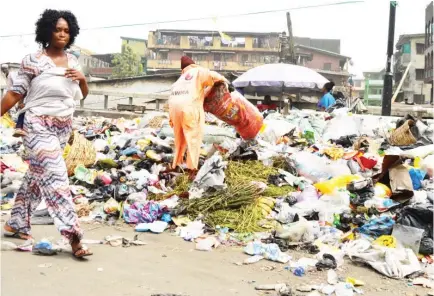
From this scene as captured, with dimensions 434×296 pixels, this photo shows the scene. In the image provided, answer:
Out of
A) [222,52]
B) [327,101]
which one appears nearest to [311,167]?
[327,101]

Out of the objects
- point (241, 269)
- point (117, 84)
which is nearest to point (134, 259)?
point (241, 269)

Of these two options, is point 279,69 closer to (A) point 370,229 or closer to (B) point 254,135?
(B) point 254,135

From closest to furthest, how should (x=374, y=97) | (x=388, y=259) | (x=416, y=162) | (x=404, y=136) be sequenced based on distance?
(x=388, y=259), (x=416, y=162), (x=404, y=136), (x=374, y=97)

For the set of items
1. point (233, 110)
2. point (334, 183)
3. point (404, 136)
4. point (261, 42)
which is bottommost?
point (334, 183)

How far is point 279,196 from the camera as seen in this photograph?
14.9 ft

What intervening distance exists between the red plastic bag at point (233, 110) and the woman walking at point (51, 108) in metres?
1.99

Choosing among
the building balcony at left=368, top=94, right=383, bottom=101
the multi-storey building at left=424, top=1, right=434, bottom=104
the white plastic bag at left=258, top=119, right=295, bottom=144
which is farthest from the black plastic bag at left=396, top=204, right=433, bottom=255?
the building balcony at left=368, top=94, right=383, bottom=101

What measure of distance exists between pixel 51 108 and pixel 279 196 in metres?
2.34

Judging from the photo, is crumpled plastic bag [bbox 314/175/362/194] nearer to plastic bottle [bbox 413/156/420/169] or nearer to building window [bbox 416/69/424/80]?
plastic bottle [bbox 413/156/420/169]

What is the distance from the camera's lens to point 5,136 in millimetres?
7199

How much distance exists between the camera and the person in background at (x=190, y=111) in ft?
14.4

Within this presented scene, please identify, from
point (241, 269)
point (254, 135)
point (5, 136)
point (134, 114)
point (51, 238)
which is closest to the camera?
point (241, 269)

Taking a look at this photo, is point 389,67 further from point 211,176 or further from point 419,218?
point 419,218

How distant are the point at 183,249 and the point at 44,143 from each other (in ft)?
3.89
